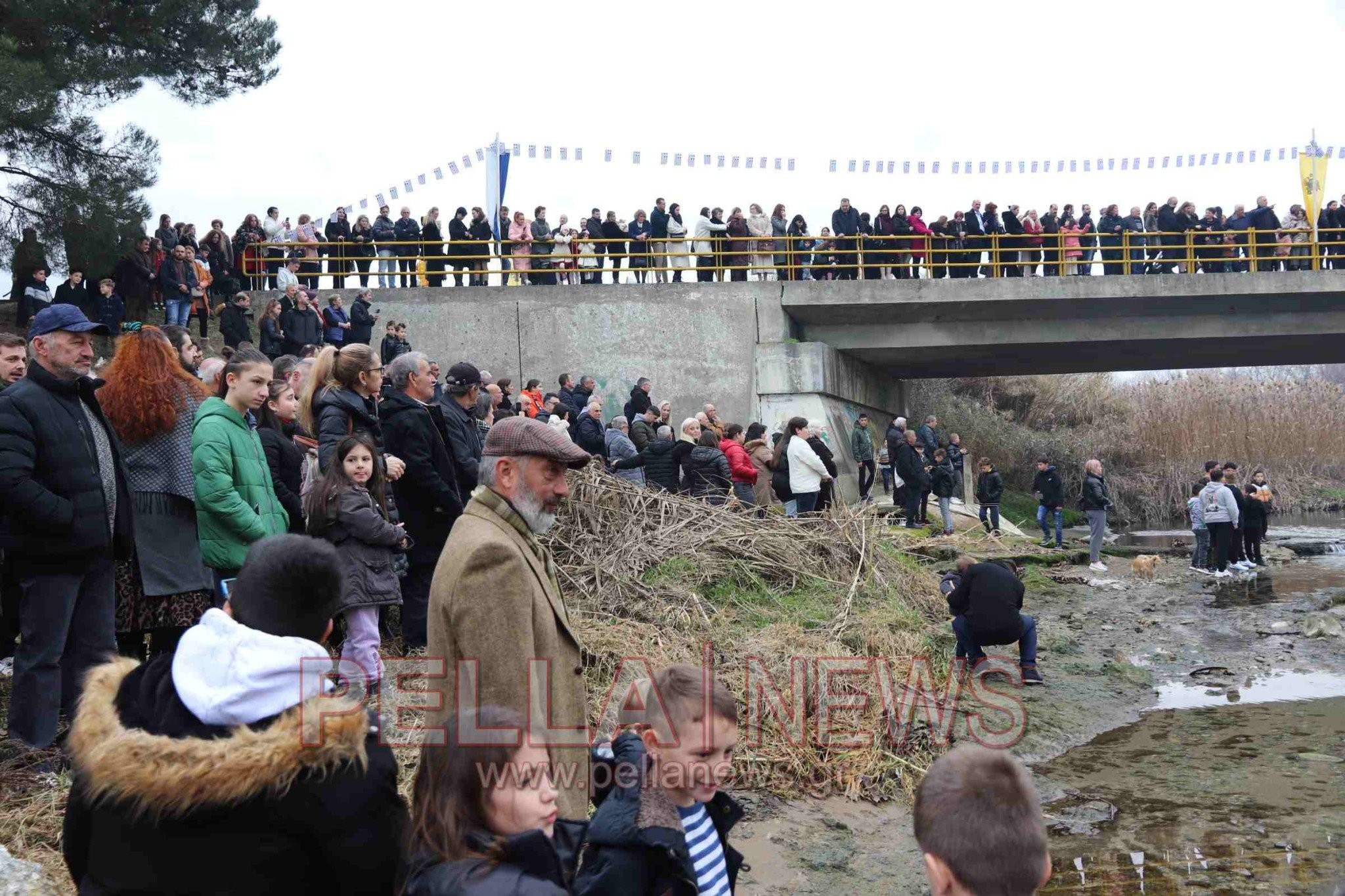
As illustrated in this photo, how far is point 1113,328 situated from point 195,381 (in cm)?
2272

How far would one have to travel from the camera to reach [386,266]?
21.9 m

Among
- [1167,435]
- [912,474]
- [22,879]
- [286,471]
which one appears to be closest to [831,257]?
[912,474]

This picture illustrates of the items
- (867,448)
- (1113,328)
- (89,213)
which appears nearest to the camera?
(89,213)

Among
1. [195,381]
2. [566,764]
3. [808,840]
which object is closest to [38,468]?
[195,381]

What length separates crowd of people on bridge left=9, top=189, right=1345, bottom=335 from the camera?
69.4 feet

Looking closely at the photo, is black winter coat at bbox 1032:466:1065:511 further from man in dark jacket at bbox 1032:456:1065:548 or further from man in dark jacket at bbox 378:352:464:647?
man in dark jacket at bbox 378:352:464:647

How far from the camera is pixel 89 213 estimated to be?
50.9 feet

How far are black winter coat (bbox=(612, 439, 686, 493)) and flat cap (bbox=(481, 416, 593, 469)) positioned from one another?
28.0 feet

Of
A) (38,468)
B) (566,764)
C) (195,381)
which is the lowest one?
(566,764)

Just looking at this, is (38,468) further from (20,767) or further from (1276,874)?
(1276,874)

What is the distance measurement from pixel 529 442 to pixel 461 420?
3.99 meters

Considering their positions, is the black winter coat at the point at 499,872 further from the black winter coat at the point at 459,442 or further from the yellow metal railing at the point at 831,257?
the yellow metal railing at the point at 831,257

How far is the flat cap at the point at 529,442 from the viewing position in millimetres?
3584

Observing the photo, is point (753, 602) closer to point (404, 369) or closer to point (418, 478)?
point (418, 478)
